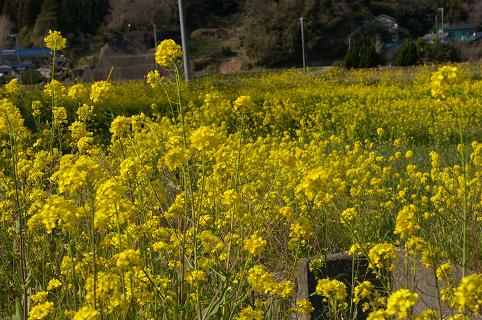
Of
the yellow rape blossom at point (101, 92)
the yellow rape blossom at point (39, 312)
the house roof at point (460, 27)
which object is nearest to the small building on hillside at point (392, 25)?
the house roof at point (460, 27)

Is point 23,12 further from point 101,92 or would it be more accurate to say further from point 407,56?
point 101,92

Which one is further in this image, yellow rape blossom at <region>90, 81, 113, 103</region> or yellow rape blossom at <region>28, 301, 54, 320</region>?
yellow rape blossom at <region>90, 81, 113, 103</region>

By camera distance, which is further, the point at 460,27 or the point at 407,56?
the point at 460,27

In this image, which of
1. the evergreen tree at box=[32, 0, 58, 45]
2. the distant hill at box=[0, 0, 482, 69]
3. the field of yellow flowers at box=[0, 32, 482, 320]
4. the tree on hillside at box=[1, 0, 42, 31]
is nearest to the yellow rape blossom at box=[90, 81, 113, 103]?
the field of yellow flowers at box=[0, 32, 482, 320]

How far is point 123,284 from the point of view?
213 centimetres

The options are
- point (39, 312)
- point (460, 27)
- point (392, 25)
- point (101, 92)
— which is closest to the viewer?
point (39, 312)

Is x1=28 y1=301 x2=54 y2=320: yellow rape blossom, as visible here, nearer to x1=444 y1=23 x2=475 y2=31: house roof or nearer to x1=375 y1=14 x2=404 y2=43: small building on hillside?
x1=375 y1=14 x2=404 y2=43: small building on hillside

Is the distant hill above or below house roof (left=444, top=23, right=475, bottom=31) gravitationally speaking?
above

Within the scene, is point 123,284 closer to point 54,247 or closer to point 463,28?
point 54,247

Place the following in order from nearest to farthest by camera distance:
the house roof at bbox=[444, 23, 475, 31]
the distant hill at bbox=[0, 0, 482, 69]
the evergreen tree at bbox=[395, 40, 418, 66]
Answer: the evergreen tree at bbox=[395, 40, 418, 66] → the distant hill at bbox=[0, 0, 482, 69] → the house roof at bbox=[444, 23, 475, 31]

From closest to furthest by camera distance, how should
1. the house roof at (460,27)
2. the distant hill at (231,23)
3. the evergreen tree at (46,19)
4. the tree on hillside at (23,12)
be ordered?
the distant hill at (231,23) < the evergreen tree at (46,19) < the house roof at (460,27) < the tree on hillside at (23,12)

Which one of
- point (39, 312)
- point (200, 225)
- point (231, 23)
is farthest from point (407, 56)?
point (231, 23)

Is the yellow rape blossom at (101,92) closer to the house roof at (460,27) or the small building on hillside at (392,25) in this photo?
the small building on hillside at (392,25)

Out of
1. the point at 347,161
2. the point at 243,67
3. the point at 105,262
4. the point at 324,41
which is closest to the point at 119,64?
the point at 243,67
